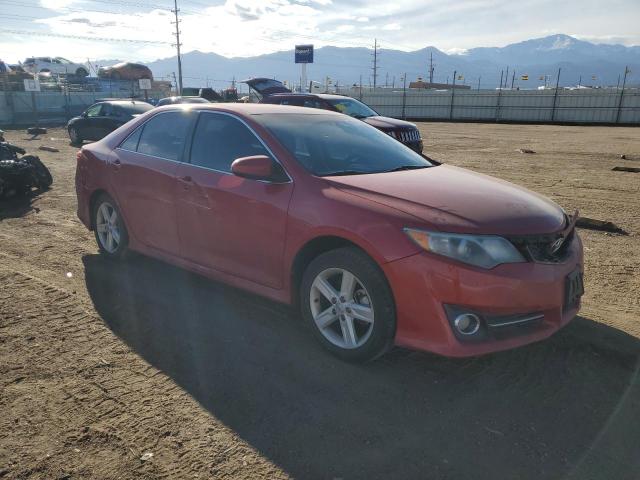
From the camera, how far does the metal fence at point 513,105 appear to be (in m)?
30.4

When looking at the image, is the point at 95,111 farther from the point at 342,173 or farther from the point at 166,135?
the point at 342,173

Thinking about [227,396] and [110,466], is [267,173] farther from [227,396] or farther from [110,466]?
[110,466]

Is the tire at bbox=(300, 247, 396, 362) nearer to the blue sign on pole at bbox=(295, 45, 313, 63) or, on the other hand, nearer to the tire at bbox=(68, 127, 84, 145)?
the tire at bbox=(68, 127, 84, 145)

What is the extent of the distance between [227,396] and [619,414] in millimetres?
2174

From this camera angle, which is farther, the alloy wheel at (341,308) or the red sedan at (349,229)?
the alloy wheel at (341,308)

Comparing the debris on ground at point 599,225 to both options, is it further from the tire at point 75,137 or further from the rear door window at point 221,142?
the tire at point 75,137

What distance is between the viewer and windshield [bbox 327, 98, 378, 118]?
40.9ft

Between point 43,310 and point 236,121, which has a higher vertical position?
point 236,121

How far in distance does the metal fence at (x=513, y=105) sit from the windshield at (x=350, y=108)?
77.3 ft

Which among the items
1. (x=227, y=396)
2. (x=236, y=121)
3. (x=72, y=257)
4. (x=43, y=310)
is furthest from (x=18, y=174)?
(x=227, y=396)

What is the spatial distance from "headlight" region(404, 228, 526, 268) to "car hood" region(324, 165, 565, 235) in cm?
4

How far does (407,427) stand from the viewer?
267 cm

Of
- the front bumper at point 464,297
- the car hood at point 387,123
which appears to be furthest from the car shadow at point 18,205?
the car hood at point 387,123

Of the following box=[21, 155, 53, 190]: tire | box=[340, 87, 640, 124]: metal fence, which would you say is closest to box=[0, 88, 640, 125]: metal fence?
box=[340, 87, 640, 124]: metal fence
